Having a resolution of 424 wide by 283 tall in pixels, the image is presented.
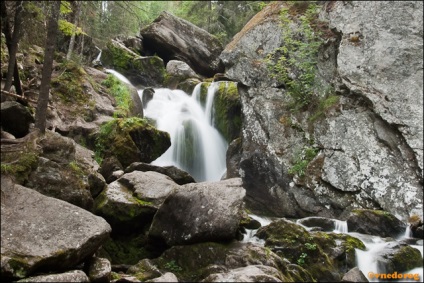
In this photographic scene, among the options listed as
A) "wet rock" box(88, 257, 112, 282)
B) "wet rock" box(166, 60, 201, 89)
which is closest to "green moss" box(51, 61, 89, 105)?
"wet rock" box(166, 60, 201, 89)

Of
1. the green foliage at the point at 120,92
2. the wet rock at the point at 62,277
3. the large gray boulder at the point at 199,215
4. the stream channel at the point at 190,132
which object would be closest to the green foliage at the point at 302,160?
the stream channel at the point at 190,132

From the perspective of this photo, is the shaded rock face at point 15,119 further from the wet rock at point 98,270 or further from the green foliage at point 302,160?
the green foliage at point 302,160

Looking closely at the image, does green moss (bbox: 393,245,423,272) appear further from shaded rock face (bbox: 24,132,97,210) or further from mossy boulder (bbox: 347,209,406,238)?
shaded rock face (bbox: 24,132,97,210)

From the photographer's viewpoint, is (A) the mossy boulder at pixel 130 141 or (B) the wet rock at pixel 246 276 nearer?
(B) the wet rock at pixel 246 276

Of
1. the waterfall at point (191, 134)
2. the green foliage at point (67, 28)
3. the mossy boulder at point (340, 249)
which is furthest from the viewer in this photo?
the green foliage at point (67, 28)

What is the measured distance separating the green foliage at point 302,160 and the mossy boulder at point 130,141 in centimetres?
457

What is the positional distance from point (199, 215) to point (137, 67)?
1582 centimetres

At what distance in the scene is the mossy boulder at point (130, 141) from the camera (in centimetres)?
1212

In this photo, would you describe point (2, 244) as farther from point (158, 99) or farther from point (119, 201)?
point (158, 99)

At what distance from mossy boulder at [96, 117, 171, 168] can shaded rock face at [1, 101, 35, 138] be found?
4.07m

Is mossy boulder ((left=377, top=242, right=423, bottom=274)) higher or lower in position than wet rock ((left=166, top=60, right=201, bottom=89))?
lower

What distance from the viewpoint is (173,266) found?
24.2 ft

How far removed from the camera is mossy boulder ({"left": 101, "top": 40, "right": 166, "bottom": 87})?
21719 mm

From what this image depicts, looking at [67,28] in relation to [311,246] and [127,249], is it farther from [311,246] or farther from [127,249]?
[311,246]
